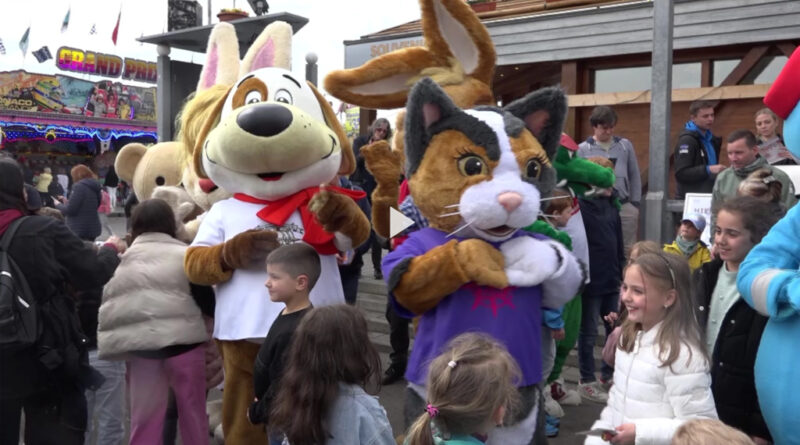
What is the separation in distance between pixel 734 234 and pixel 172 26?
211 inches

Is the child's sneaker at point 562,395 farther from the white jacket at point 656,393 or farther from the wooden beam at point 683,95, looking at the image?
the wooden beam at point 683,95

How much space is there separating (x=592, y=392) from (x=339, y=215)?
2709 mm

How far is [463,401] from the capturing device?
2049mm

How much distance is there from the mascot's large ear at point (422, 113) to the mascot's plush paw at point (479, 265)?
18.9 inches

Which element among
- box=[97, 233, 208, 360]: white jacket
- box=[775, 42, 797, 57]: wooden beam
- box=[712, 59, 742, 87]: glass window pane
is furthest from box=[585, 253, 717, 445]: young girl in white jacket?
box=[712, 59, 742, 87]: glass window pane

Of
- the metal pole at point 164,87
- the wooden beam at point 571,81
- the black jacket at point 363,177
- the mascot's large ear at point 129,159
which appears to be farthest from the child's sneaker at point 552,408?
the wooden beam at point 571,81

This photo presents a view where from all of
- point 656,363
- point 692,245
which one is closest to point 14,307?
point 656,363

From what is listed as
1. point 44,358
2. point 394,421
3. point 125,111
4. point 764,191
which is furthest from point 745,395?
point 125,111

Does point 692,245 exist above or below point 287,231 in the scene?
below

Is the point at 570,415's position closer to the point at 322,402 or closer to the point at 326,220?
the point at 326,220

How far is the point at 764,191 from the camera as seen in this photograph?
3.79m

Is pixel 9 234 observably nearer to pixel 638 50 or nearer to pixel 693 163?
pixel 693 163

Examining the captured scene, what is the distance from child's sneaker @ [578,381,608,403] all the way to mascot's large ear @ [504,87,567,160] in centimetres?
246

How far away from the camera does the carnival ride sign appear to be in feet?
105
